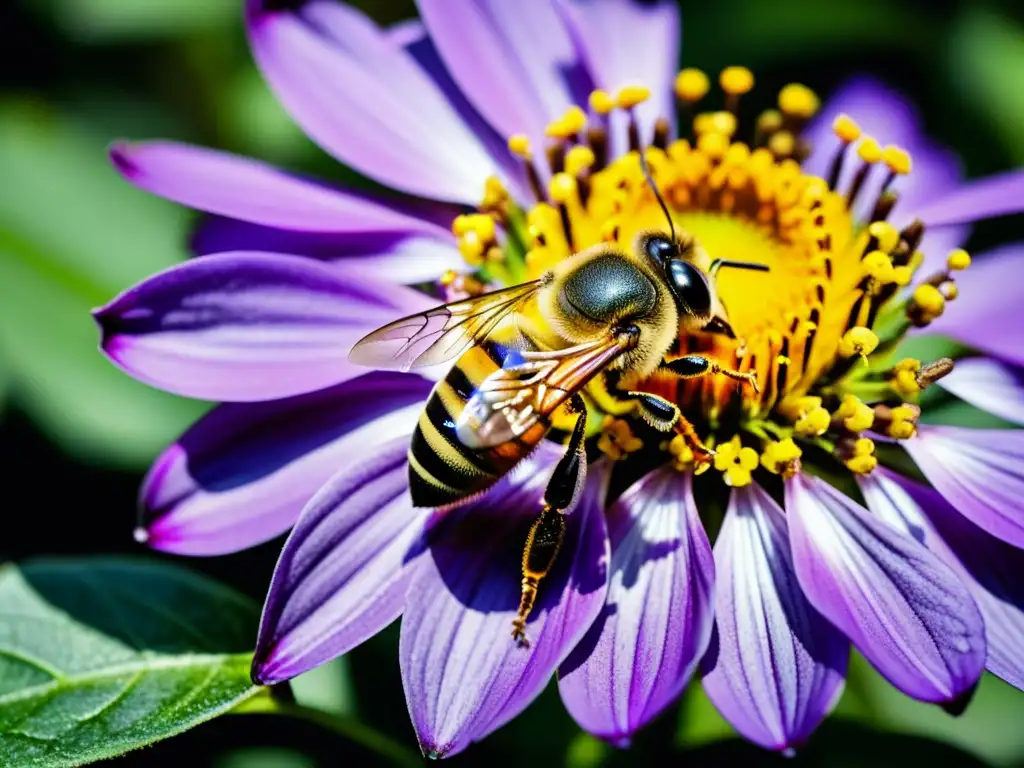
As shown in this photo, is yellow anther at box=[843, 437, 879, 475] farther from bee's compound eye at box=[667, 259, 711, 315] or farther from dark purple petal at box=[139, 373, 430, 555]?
dark purple petal at box=[139, 373, 430, 555]

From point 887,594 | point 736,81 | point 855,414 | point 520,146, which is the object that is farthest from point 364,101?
point 887,594

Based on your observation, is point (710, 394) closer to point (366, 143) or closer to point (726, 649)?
point (726, 649)

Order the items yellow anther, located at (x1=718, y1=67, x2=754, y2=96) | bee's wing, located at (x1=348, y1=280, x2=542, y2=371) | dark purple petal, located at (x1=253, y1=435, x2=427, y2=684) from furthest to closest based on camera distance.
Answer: yellow anther, located at (x1=718, y1=67, x2=754, y2=96)
bee's wing, located at (x1=348, y1=280, x2=542, y2=371)
dark purple petal, located at (x1=253, y1=435, x2=427, y2=684)

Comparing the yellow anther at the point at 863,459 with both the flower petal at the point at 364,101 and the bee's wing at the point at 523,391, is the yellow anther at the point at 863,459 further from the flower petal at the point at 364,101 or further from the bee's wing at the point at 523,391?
the flower petal at the point at 364,101

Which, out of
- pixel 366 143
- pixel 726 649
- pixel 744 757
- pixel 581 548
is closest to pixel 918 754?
pixel 744 757

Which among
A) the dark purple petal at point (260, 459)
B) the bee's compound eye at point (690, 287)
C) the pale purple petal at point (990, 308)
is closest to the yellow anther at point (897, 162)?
the pale purple petal at point (990, 308)

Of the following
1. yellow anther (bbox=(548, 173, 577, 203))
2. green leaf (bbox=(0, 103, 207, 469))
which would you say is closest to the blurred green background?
green leaf (bbox=(0, 103, 207, 469))

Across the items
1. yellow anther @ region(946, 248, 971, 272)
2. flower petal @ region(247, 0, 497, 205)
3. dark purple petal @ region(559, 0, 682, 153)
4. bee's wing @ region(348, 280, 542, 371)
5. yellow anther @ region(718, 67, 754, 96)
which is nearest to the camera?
bee's wing @ region(348, 280, 542, 371)
